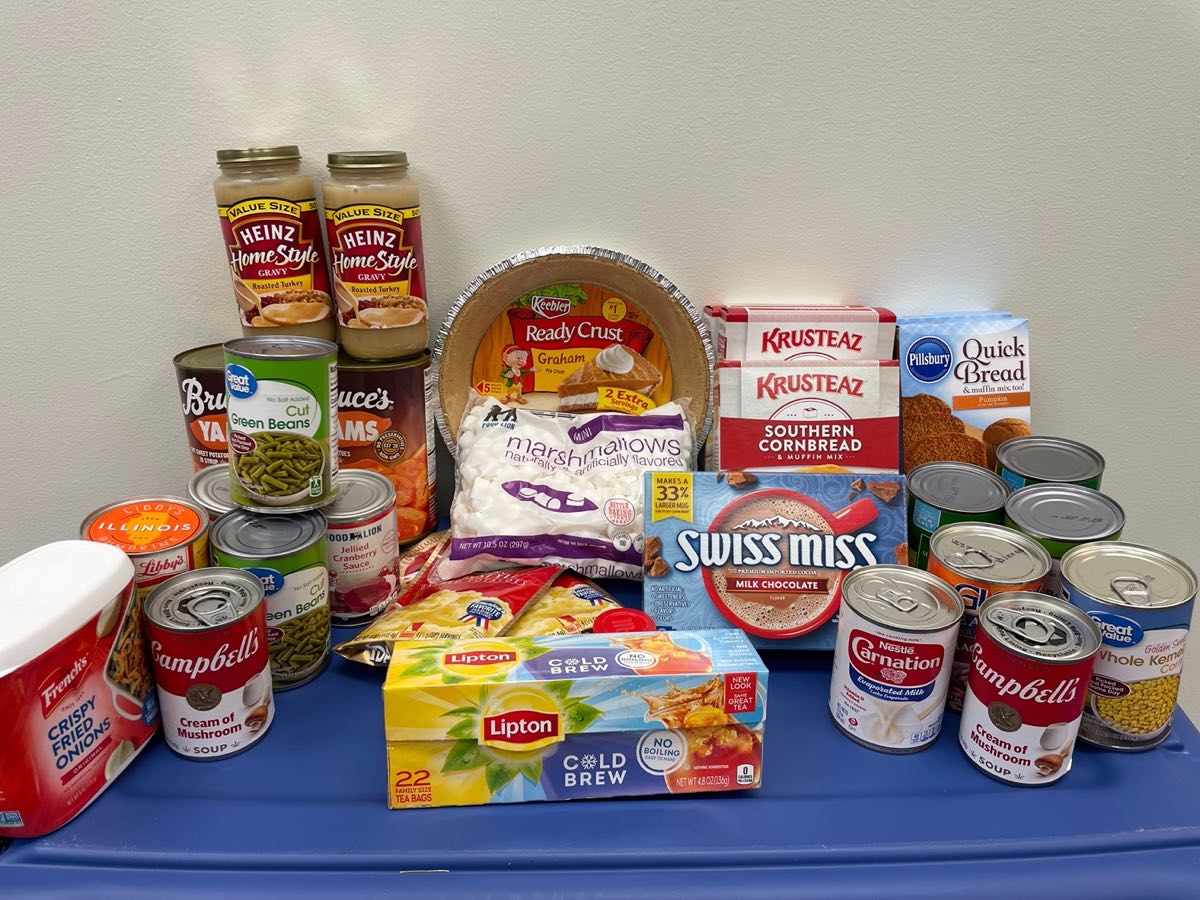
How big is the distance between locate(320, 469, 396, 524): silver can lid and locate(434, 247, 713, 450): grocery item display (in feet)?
0.59

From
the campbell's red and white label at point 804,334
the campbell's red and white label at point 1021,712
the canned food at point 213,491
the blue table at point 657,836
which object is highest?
the campbell's red and white label at point 804,334

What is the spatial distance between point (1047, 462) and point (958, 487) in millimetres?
140

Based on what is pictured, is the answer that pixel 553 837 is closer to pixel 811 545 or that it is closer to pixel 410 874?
pixel 410 874

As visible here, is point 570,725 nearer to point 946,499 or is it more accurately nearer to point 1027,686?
point 1027,686

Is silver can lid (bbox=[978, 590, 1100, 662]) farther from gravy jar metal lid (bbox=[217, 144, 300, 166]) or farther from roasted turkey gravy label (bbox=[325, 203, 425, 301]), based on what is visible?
gravy jar metal lid (bbox=[217, 144, 300, 166])

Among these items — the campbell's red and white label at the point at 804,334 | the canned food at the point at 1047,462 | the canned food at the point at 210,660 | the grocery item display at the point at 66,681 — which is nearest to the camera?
the grocery item display at the point at 66,681

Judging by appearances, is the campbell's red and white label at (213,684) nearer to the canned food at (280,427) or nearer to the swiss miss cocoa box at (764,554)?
the canned food at (280,427)

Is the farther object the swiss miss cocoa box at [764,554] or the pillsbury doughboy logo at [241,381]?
the swiss miss cocoa box at [764,554]

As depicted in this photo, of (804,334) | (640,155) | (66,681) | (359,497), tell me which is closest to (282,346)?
(359,497)

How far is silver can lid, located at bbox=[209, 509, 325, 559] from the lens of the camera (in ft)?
3.14

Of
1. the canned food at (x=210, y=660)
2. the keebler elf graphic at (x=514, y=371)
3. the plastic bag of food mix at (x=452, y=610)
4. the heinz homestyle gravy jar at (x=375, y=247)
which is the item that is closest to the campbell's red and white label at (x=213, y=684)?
the canned food at (x=210, y=660)

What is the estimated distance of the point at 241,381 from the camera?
0.95 m

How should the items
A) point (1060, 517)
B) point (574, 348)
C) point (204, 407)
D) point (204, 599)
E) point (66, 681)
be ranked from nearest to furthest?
point (66, 681), point (204, 599), point (1060, 517), point (204, 407), point (574, 348)

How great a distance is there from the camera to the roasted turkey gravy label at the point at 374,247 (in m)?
1.08
